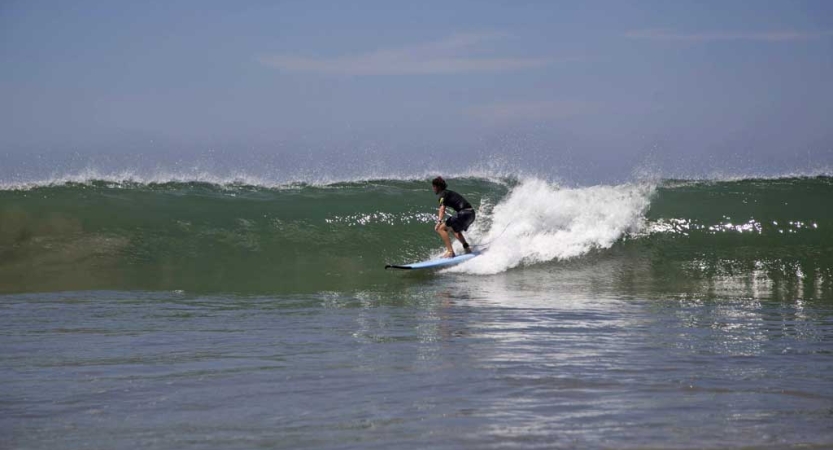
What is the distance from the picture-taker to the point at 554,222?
51.4ft

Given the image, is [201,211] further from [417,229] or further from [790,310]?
[790,310]

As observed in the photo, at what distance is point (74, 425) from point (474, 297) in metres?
6.43

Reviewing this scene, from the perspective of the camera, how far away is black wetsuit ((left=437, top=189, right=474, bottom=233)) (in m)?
14.2

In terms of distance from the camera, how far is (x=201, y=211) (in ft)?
56.1

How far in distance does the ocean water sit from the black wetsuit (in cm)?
69

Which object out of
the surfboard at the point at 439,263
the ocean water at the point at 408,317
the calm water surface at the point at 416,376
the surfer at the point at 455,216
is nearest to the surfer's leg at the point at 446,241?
the surfer at the point at 455,216

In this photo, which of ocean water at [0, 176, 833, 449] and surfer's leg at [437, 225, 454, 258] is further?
surfer's leg at [437, 225, 454, 258]

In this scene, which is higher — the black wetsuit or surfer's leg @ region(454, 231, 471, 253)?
the black wetsuit

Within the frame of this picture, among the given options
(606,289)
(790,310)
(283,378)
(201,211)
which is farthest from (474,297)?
(201,211)

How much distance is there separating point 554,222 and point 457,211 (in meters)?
2.28

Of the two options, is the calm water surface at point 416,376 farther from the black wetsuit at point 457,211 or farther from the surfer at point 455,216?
the black wetsuit at point 457,211

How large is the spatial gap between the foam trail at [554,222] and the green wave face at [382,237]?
30mm

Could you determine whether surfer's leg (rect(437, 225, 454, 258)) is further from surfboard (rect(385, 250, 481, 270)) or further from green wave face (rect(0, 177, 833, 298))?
green wave face (rect(0, 177, 833, 298))

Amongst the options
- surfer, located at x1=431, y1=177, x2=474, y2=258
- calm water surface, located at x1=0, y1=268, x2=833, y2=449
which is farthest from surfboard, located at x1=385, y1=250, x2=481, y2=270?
calm water surface, located at x1=0, y1=268, x2=833, y2=449
